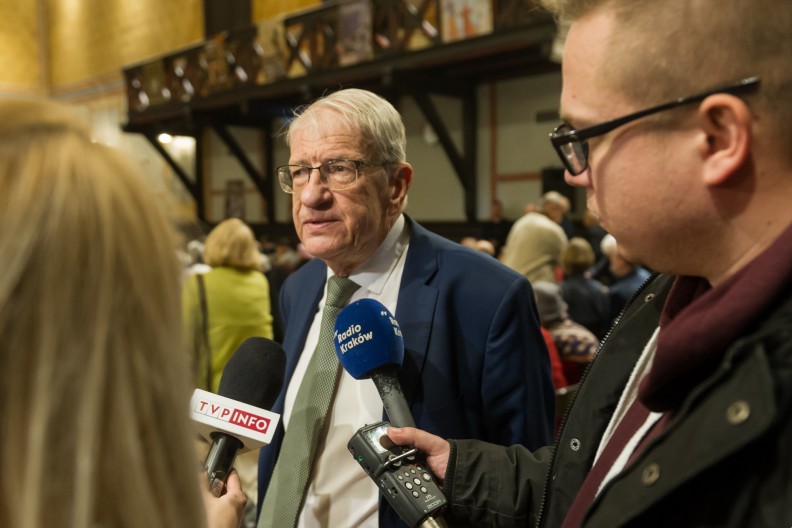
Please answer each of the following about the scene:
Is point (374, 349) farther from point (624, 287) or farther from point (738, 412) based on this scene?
point (624, 287)

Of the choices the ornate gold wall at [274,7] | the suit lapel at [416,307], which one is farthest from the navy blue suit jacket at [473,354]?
the ornate gold wall at [274,7]

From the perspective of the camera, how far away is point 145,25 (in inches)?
586

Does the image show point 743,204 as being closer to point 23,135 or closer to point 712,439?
point 712,439

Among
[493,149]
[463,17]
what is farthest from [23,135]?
[493,149]

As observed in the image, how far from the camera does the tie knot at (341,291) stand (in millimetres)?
1812

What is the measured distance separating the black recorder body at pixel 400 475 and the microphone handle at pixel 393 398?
0.10ft

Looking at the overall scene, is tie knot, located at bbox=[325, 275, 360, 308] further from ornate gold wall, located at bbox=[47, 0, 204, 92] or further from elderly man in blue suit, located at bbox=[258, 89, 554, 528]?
ornate gold wall, located at bbox=[47, 0, 204, 92]

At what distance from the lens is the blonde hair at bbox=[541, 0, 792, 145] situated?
2.71ft

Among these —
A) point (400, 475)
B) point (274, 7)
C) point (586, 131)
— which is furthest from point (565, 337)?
point (274, 7)

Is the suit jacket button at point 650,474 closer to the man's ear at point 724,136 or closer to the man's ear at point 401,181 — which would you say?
the man's ear at point 724,136

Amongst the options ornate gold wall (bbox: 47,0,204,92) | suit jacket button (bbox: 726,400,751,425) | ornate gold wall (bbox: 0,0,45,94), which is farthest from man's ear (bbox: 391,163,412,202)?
ornate gold wall (bbox: 0,0,45,94)

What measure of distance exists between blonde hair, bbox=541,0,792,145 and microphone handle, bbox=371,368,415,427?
2.51 ft

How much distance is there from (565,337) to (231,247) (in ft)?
6.26

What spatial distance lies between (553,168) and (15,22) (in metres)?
15.5
